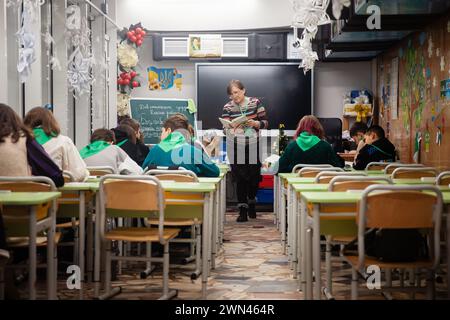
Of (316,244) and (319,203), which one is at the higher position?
(319,203)

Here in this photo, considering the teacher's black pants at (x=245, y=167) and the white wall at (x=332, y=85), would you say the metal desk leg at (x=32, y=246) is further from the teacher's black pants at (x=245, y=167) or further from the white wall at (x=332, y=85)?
the white wall at (x=332, y=85)

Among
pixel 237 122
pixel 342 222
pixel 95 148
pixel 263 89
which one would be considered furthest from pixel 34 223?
pixel 263 89

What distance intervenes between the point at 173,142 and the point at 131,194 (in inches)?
69.8

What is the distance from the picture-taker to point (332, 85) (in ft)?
40.1

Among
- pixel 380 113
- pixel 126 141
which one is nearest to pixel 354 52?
pixel 380 113

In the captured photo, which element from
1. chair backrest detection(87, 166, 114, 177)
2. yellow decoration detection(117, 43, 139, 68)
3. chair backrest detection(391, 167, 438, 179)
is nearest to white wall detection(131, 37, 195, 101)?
yellow decoration detection(117, 43, 139, 68)

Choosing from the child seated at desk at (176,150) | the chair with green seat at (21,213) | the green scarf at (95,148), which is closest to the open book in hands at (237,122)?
the child seated at desk at (176,150)

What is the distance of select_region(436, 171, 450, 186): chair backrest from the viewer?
5.07 metres

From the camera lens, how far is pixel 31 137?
472cm

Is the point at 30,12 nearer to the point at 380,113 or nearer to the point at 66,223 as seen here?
the point at 66,223

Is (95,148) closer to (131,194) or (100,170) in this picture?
(100,170)

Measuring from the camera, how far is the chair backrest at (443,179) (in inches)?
200

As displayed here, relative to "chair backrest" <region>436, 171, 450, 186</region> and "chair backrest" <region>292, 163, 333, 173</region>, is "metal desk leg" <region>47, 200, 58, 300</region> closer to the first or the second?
"chair backrest" <region>436, 171, 450, 186</region>

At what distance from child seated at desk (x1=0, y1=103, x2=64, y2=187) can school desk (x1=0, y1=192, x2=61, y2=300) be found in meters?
0.49
